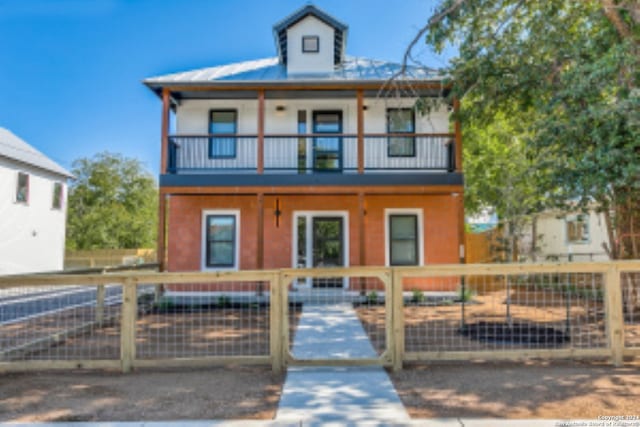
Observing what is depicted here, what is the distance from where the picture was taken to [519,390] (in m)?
3.92

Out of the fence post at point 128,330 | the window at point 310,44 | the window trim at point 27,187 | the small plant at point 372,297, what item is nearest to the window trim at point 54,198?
the window trim at point 27,187

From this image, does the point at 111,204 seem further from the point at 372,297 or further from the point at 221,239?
the point at 372,297

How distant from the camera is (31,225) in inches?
688

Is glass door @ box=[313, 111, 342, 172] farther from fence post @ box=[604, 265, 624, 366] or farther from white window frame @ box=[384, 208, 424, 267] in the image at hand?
fence post @ box=[604, 265, 624, 366]

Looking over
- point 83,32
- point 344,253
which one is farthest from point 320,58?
point 83,32

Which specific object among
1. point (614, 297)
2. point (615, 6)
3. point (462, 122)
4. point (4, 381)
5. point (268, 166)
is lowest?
point (4, 381)

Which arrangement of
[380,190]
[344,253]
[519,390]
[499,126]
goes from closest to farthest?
1. [519,390]
2. [380,190]
3. [344,253]
4. [499,126]

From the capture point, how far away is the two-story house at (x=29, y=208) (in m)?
16.0

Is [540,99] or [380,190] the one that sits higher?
[540,99]

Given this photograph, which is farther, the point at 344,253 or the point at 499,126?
the point at 499,126

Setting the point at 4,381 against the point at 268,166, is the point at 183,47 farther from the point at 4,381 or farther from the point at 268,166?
the point at 4,381

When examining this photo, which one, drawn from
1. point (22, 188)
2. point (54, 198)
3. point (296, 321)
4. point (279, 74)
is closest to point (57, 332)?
point (296, 321)

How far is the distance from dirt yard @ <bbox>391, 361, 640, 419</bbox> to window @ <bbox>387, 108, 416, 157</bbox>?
7.46 m

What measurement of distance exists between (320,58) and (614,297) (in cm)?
985
